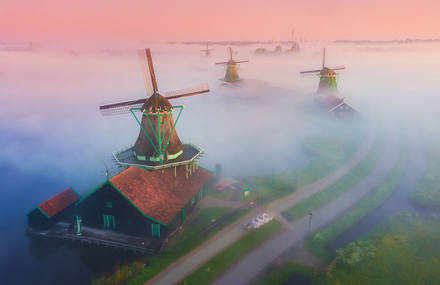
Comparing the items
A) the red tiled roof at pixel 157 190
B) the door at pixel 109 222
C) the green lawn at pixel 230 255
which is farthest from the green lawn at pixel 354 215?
the door at pixel 109 222

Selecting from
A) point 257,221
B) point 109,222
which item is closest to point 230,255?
point 257,221

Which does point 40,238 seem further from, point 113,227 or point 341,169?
point 341,169

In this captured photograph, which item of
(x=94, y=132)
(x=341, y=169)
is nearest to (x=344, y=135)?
(x=341, y=169)

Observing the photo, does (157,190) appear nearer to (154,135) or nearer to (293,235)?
(154,135)

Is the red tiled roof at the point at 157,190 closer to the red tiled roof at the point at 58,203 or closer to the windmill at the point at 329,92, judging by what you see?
the red tiled roof at the point at 58,203

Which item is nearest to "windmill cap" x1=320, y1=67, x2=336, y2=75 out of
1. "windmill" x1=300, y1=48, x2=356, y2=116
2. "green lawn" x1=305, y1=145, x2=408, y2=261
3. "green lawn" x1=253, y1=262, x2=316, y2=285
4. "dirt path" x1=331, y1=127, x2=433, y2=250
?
"windmill" x1=300, y1=48, x2=356, y2=116

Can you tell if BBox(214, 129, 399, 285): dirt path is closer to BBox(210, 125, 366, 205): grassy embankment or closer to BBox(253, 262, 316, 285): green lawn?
BBox(253, 262, 316, 285): green lawn
